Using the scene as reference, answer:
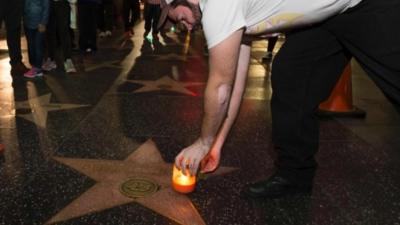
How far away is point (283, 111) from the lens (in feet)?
7.68

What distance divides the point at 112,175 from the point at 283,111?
3.72ft

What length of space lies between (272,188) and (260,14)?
1074 millimetres

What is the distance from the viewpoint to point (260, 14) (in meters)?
1.82

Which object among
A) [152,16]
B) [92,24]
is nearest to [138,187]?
[92,24]

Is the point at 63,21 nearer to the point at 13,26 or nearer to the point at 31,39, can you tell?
the point at 31,39

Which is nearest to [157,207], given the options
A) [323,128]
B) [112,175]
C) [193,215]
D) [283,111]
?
[193,215]

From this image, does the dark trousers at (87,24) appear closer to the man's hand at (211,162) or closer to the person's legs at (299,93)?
the man's hand at (211,162)

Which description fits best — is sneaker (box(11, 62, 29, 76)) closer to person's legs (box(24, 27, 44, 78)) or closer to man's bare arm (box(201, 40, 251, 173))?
person's legs (box(24, 27, 44, 78))

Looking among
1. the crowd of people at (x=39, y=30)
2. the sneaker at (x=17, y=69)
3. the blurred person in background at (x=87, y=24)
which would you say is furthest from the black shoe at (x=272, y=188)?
the blurred person in background at (x=87, y=24)

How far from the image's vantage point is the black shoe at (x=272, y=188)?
8.00 ft

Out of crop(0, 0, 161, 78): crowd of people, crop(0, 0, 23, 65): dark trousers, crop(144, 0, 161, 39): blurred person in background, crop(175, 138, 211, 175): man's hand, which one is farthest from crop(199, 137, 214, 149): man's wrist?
crop(144, 0, 161, 39): blurred person in background

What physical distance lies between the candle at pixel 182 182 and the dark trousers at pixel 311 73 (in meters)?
0.53

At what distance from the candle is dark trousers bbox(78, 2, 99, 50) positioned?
18.3 feet

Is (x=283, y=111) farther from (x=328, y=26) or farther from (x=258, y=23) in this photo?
(x=258, y=23)
